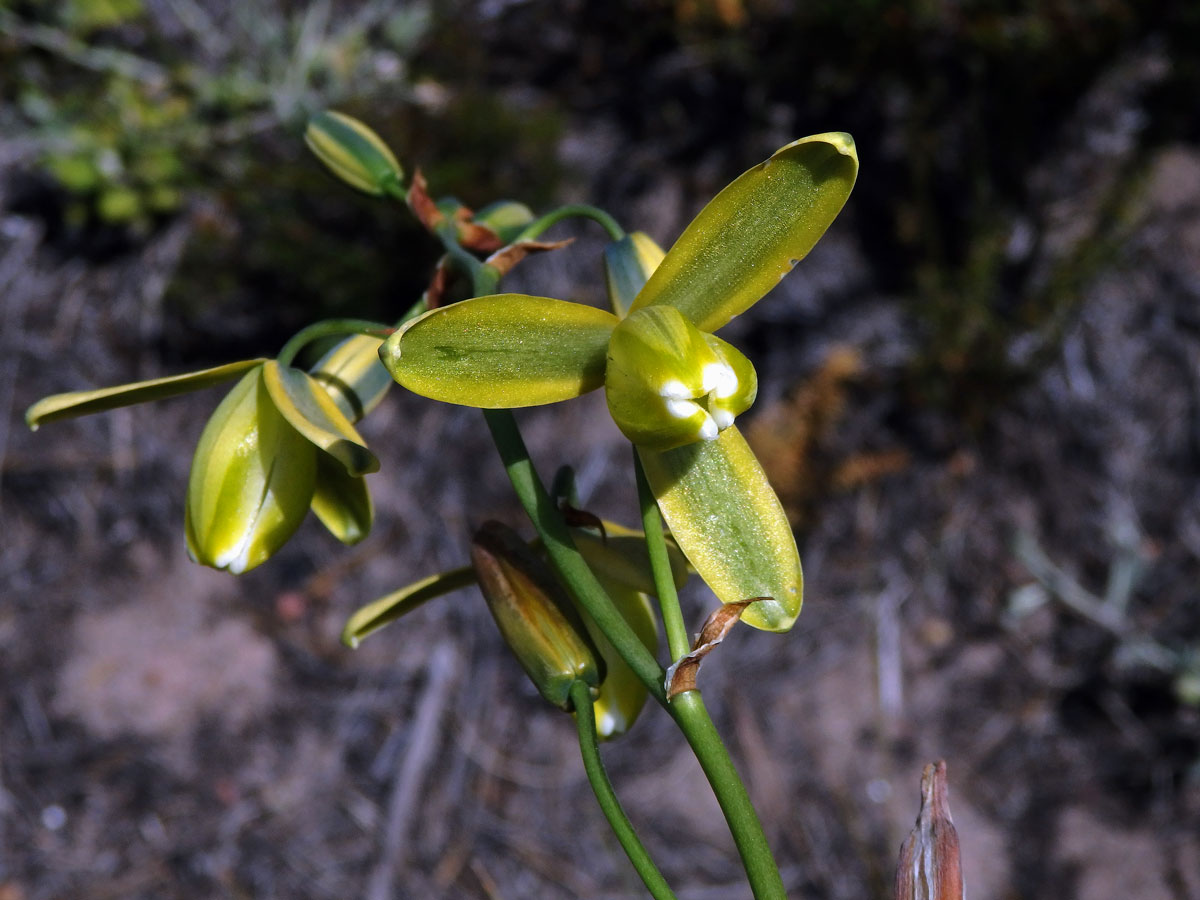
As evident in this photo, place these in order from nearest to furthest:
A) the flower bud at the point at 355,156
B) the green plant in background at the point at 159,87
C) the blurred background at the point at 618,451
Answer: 1. the flower bud at the point at 355,156
2. the blurred background at the point at 618,451
3. the green plant in background at the point at 159,87

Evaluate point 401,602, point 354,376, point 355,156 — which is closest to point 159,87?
point 355,156

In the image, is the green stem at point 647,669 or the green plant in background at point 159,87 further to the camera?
the green plant in background at point 159,87

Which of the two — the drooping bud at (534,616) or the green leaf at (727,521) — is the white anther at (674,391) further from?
the drooping bud at (534,616)

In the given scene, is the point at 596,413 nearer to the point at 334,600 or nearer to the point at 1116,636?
the point at 334,600

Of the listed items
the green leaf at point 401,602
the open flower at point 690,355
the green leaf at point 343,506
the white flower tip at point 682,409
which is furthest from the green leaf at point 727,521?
the green leaf at point 343,506

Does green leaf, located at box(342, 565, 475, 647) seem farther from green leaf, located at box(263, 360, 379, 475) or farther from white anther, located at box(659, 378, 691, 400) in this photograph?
white anther, located at box(659, 378, 691, 400)

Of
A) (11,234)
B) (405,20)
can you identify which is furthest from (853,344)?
(11,234)

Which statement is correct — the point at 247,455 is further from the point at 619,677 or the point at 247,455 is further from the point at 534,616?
the point at 619,677

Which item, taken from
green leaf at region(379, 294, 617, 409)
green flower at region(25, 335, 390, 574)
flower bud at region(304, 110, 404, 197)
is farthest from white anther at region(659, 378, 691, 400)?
flower bud at region(304, 110, 404, 197)
